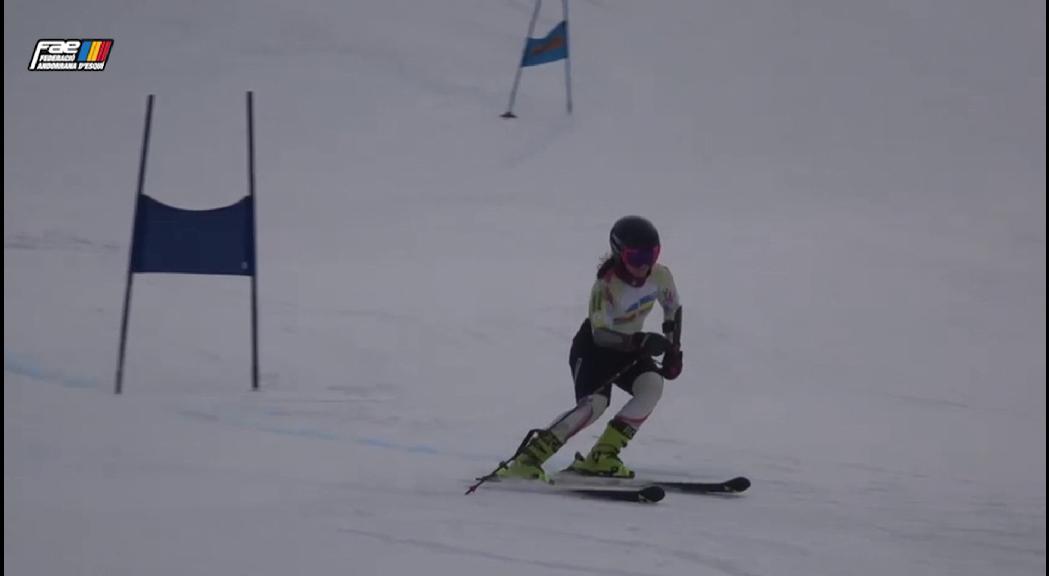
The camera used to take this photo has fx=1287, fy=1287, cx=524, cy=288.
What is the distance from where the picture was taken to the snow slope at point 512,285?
4.07 metres

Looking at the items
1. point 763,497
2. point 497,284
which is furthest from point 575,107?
point 763,497

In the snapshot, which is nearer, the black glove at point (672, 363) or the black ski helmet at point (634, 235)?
the black ski helmet at point (634, 235)

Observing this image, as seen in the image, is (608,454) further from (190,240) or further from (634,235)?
(190,240)

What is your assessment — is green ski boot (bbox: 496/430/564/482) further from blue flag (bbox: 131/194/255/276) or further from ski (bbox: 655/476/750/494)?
blue flag (bbox: 131/194/255/276)

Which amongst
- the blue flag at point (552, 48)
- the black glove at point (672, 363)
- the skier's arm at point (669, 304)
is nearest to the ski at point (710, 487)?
the black glove at point (672, 363)

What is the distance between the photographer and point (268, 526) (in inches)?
151

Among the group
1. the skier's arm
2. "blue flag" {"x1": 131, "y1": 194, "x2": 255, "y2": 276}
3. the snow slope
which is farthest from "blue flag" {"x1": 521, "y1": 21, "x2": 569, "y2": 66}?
the skier's arm

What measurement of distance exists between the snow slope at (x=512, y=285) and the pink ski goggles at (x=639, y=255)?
2.72 ft

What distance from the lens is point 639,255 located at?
14.4ft

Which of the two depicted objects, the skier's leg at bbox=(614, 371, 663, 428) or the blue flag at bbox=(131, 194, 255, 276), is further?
the blue flag at bbox=(131, 194, 255, 276)

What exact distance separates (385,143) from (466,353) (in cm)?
604

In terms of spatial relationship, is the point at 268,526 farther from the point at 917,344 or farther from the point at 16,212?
the point at 16,212

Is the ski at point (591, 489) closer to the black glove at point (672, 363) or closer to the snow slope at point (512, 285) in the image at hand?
the snow slope at point (512, 285)

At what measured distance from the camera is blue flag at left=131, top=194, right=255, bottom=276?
602cm
